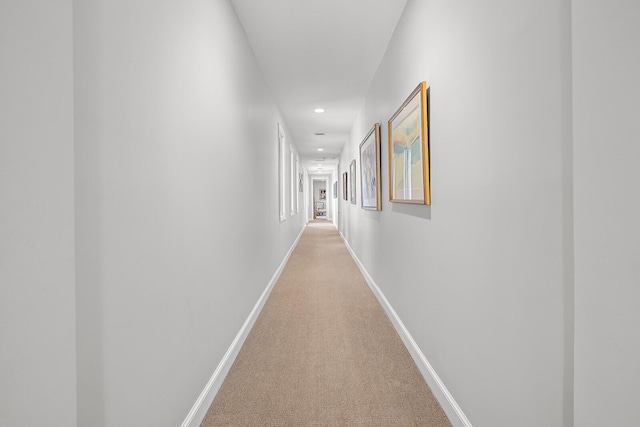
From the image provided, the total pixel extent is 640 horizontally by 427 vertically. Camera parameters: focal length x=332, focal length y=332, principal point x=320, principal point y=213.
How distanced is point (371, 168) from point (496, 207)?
2.81 m

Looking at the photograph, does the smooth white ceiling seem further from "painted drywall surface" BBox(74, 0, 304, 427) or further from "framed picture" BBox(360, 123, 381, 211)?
"framed picture" BBox(360, 123, 381, 211)

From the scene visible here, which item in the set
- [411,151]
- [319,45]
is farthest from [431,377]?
[319,45]

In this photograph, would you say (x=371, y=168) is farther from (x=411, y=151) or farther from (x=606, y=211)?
(x=606, y=211)

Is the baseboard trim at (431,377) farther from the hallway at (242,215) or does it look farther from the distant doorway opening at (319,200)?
the distant doorway opening at (319,200)

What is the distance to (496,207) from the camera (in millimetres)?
1258

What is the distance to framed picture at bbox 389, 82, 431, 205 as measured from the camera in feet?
6.63

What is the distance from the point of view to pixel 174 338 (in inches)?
56.5

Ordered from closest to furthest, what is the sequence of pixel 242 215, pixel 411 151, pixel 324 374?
pixel 324 374, pixel 411 151, pixel 242 215

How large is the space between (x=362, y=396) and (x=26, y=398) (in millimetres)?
1649

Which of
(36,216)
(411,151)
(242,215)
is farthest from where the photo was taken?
(242,215)

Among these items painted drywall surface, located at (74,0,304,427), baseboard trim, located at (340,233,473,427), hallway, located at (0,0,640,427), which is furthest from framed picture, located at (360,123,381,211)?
painted drywall surface, located at (74,0,304,427)

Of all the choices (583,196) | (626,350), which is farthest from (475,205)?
(626,350)

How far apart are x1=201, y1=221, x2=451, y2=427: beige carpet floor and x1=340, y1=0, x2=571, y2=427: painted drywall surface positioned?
27 centimetres

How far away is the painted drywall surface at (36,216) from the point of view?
0.66 meters
